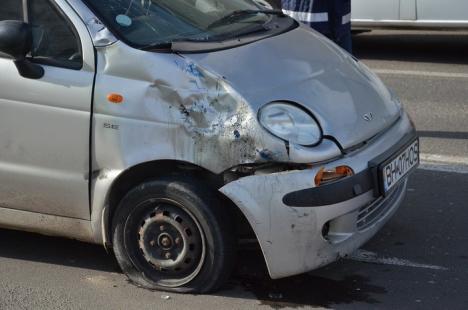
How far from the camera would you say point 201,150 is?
155 inches

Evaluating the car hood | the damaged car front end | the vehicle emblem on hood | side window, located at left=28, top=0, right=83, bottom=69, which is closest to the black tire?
the damaged car front end

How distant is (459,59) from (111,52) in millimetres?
6338

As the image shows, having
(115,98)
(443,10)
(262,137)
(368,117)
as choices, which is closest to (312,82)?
(368,117)

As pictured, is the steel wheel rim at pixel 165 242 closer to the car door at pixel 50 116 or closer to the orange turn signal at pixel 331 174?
the car door at pixel 50 116

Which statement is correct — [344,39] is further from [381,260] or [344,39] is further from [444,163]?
[381,260]

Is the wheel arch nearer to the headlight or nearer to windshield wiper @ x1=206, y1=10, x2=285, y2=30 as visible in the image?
the headlight

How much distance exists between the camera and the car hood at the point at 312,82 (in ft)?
13.2

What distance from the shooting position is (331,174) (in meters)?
3.89

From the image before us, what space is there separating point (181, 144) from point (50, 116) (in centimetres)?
67

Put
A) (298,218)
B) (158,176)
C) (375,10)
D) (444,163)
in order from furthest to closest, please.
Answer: (375,10) → (444,163) → (158,176) → (298,218)

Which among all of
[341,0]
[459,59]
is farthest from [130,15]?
[459,59]

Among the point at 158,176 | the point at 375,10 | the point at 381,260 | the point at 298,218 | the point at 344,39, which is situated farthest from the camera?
the point at 375,10

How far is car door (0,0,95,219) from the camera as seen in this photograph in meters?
4.13

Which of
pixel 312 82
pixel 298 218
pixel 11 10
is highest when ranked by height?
pixel 11 10
